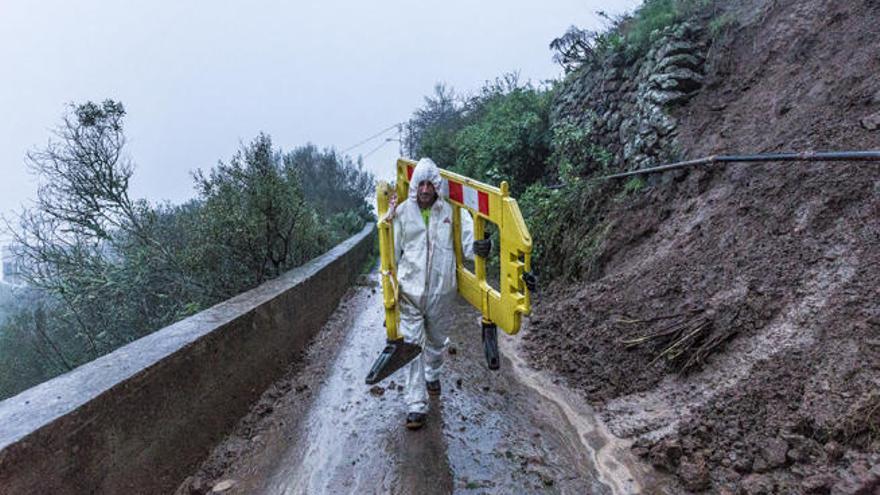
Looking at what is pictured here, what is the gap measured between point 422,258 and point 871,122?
378 centimetres

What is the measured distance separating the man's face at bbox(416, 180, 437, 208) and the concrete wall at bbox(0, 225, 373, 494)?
1896 mm

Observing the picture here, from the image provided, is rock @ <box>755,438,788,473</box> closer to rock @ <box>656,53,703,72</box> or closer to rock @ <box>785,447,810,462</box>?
rock @ <box>785,447,810,462</box>

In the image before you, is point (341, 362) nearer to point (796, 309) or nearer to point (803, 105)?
point (796, 309)

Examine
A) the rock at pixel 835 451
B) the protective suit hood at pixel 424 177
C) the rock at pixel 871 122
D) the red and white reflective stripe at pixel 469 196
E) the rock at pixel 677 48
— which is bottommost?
the rock at pixel 835 451

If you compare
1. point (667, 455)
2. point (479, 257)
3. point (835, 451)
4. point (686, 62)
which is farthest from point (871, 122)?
point (686, 62)

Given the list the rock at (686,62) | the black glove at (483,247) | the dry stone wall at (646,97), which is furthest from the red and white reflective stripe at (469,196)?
→ the rock at (686,62)

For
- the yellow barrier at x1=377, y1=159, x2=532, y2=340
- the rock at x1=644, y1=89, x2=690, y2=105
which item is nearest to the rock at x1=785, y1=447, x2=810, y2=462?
the yellow barrier at x1=377, y1=159, x2=532, y2=340

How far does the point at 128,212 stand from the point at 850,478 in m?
14.4

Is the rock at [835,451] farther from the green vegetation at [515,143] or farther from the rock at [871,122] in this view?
the green vegetation at [515,143]

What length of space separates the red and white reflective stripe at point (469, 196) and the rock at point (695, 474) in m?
2.04

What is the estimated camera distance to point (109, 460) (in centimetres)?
261

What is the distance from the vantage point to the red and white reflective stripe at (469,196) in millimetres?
3771

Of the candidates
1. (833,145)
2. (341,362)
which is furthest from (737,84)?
(341,362)

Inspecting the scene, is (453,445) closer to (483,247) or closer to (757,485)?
(483,247)
